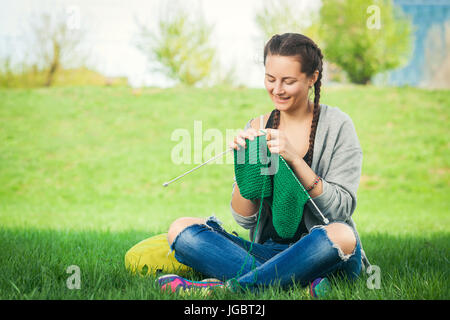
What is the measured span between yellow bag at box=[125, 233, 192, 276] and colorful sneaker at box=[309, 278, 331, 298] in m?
0.78

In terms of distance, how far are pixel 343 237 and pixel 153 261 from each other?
106cm

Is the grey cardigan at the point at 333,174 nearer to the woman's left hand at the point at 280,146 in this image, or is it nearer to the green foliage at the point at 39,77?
the woman's left hand at the point at 280,146

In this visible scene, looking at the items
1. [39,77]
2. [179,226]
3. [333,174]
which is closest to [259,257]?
[179,226]

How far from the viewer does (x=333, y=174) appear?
7.41ft

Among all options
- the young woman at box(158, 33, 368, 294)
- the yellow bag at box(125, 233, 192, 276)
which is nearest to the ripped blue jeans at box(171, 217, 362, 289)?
the young woman at box(158, 33, 368, 294)

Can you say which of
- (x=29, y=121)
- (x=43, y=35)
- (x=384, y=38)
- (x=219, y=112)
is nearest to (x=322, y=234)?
(x=219, y=112)

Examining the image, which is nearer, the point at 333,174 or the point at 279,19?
the point at 333,174

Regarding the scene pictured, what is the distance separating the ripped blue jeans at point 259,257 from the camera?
197cm

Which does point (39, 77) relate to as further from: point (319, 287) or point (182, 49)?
point (319, 287)

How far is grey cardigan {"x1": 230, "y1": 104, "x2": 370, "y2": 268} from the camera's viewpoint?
6.98 feet

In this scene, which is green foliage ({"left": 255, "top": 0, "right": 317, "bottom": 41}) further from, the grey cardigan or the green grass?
the grey cardigan

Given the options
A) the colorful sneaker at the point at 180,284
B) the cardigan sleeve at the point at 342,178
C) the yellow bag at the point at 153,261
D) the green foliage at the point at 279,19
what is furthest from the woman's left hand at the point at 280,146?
the green foliage at the point at 279,19
